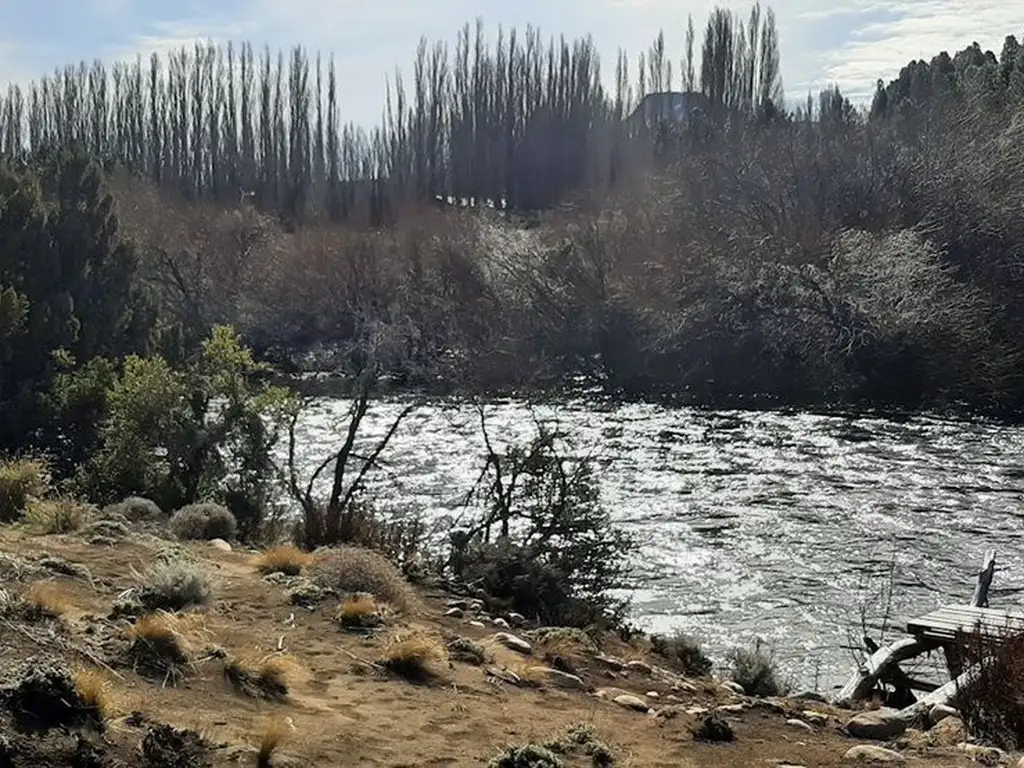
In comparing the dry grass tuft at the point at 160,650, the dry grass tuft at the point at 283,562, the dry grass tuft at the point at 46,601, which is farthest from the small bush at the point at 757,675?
the dry grass tuft at the point at 46,601

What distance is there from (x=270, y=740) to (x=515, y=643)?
423cm

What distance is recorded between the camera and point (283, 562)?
11.0 meters

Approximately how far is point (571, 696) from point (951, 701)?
3239 millimetres

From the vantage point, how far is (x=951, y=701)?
373 inches

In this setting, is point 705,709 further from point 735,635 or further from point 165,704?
point 735,635

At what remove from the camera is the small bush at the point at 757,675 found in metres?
10.6

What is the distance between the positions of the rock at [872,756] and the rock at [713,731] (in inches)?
29.2

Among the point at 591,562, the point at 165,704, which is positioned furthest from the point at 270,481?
the point at 165,704

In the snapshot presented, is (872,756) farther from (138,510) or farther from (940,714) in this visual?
(138,510)

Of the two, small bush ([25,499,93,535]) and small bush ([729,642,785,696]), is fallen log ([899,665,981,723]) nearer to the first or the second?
small bush ([729,642,785,696])

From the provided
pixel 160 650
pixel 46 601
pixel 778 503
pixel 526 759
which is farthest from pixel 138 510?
pixel 778 503

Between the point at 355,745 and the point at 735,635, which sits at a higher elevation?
the point at 355,745

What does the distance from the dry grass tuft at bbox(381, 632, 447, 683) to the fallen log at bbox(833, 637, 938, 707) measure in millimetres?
4165

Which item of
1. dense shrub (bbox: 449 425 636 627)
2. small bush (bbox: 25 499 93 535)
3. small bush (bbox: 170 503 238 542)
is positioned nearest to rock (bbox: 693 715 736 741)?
dense shrub (bbox: 449 425 636 627)
